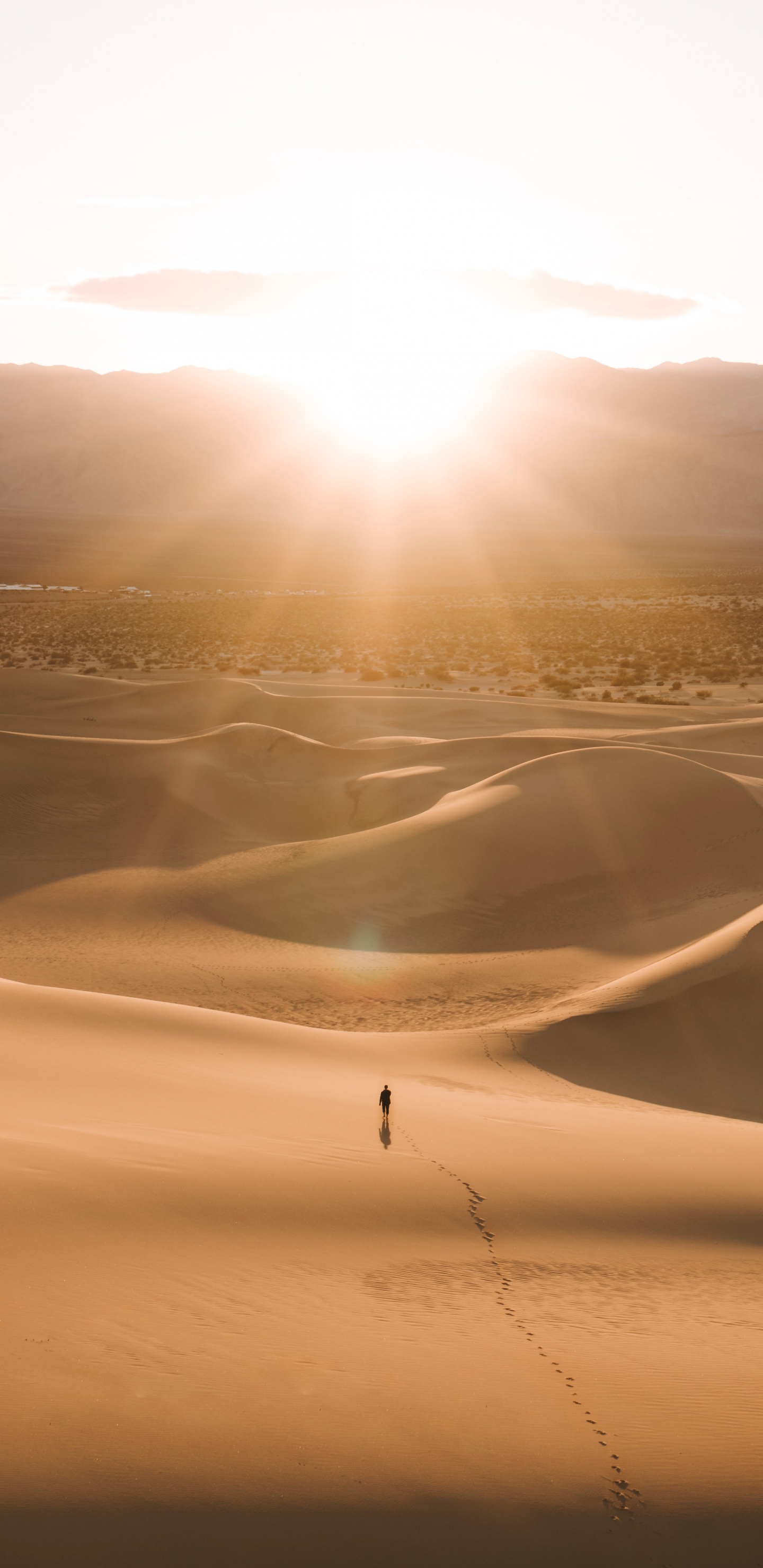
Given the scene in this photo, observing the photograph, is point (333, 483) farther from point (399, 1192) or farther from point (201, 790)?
point (399, 1192)

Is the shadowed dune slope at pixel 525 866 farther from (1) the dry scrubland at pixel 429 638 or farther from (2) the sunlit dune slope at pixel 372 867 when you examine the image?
(1) the dry scrubland at pixel 429 638

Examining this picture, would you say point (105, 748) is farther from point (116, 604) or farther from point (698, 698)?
point (116, 604)

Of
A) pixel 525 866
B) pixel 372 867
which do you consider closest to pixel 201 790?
pixel 372 867

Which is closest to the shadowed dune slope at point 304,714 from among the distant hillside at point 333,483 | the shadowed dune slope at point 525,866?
the shadowed dune slope at point 525,866

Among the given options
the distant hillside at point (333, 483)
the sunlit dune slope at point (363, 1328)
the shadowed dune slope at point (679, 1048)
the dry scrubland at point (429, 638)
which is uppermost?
the distant hillside at point (333, 483)

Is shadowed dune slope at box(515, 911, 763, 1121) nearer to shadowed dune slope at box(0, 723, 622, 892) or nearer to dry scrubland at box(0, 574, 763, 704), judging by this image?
shadowed dune slope at box(0, 723, 622, 892)

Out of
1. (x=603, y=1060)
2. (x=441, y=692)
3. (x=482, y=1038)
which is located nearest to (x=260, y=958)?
(x=482, y=1038)

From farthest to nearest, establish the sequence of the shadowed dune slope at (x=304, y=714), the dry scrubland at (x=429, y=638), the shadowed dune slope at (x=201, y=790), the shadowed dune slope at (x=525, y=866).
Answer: the dry scrubland at (x=429, y=638), the shadowed dune slope at (x=304, y=714), the shadowed dune slope at (x=201, y=790), the shadowed dune slope at (x=525, y=866)

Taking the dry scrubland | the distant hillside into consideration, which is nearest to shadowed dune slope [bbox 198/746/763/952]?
the dry scrubland
